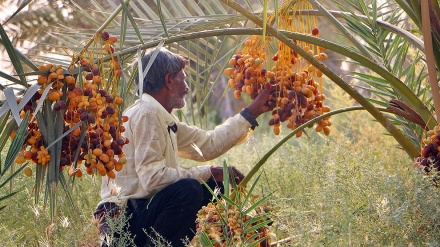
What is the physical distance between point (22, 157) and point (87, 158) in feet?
0.65

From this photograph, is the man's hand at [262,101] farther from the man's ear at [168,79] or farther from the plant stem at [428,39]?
the plant stem at [428,39]

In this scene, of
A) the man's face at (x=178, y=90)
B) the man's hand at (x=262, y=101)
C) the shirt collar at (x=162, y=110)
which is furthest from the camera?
the man's face at (x=178, y=90)

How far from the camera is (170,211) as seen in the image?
3.44m

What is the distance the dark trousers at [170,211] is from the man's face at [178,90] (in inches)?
16.6

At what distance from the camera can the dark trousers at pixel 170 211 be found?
343 cm

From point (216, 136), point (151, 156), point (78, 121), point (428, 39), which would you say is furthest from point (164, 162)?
point (428, 39)

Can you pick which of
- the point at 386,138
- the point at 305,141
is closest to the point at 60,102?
the point at 305,141

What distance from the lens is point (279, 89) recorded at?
3.14 m

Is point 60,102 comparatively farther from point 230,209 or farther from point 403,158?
point 403,158

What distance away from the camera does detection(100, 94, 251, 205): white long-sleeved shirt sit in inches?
136

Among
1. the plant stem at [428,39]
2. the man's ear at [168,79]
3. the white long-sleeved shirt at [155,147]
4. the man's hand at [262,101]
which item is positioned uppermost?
the plant stem at [428,39]

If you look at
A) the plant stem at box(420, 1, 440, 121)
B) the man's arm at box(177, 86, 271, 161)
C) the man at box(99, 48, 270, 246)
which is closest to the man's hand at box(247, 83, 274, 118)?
the man at box(99, 48, 270, 246)

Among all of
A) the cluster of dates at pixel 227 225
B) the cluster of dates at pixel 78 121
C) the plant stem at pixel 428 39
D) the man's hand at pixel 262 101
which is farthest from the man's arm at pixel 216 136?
the cluster of dates at pixel 78 121

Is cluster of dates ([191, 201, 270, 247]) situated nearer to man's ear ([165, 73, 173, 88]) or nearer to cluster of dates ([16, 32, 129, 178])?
cluster of dates ([16, 32, 129, 178])
